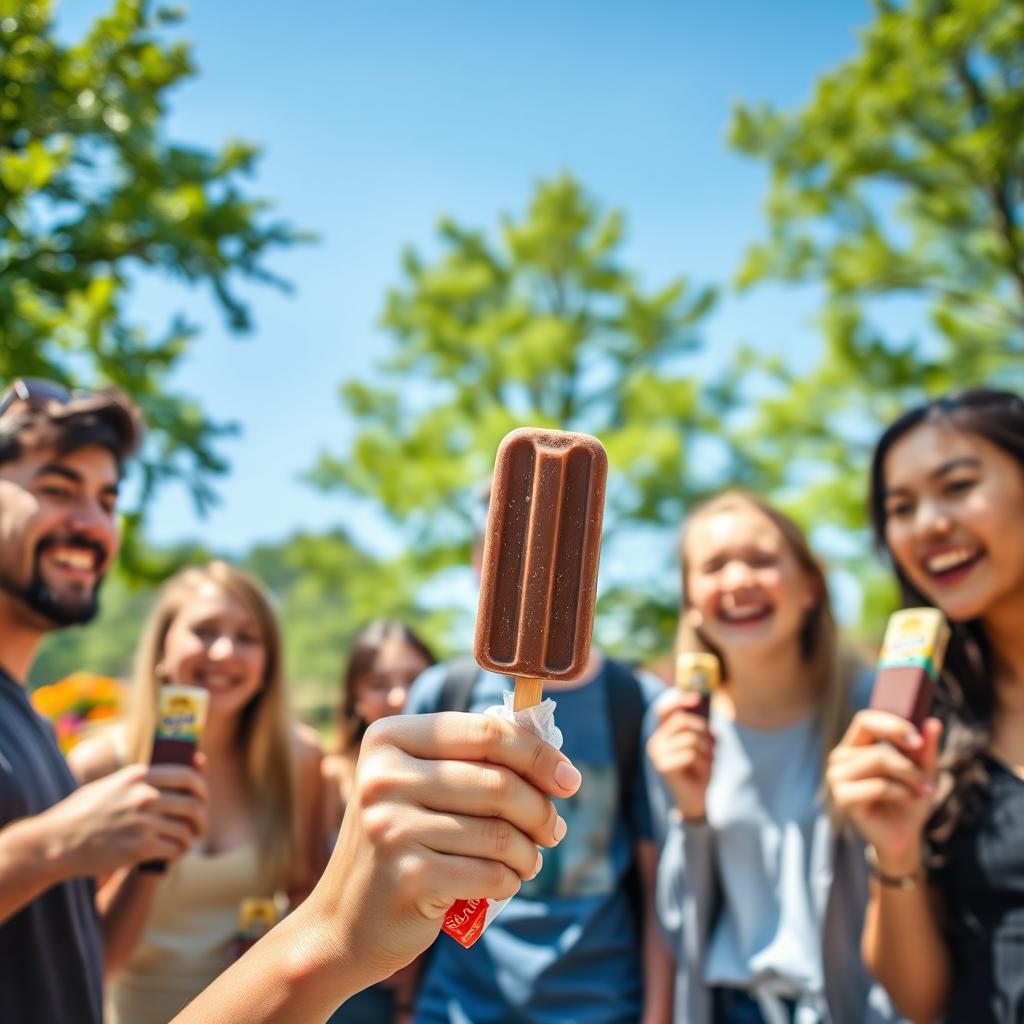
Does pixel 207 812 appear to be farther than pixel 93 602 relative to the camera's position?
Yes

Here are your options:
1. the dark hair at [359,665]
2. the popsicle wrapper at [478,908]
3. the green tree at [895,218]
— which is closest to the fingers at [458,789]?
the popsicle wrapper at [478,908]

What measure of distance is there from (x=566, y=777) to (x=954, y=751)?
185cm

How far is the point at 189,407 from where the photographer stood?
5223 millimetres

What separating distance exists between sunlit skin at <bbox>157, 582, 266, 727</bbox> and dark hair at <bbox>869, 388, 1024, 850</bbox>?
246 cm

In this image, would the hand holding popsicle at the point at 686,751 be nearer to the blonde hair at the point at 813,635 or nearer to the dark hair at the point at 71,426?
the blonde hair at the point at 813,635

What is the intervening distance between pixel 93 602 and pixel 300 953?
1.78 meters

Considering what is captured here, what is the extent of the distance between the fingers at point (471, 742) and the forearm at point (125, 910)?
199cm

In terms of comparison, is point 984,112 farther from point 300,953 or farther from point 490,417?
point 300,953

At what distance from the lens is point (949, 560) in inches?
107

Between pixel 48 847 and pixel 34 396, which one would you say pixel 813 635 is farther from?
pixel 34 396

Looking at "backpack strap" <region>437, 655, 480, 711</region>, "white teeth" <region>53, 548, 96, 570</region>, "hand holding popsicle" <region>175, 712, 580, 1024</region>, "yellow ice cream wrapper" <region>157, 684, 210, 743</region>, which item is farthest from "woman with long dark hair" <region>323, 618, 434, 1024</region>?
"hand holding popsicle" <region>175, 712, 580, 1024</region>

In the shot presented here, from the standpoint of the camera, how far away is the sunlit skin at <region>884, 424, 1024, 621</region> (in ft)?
8.74

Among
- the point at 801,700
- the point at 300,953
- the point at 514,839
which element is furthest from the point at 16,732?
the point at 801,700

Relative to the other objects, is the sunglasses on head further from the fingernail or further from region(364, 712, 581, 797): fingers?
the fingernail
